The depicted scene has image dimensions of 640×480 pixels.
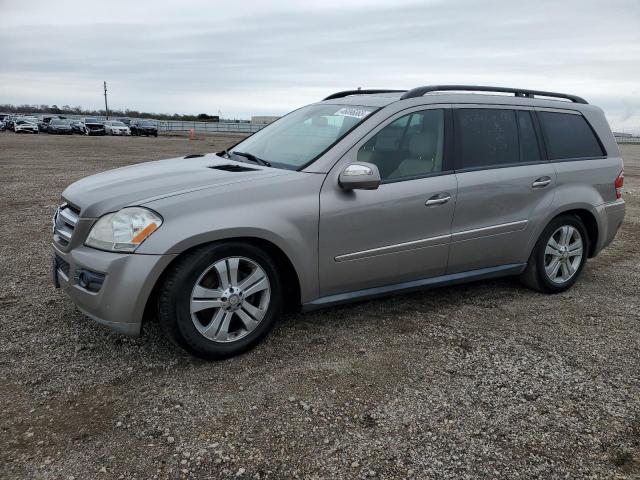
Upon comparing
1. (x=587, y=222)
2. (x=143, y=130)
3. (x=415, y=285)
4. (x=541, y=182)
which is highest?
(x=541, y=182)

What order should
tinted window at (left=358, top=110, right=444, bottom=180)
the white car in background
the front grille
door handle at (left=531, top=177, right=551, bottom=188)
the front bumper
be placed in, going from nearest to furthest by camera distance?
the front bumper
the front grille
tinted window at (left=358, top=110, right=444, bottom=180)
door handle at (left=531, top=177, right=551, bottom=188)
the white car in background

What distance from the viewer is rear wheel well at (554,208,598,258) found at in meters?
4.79

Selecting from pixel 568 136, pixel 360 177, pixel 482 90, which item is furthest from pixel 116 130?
pixel 360 177

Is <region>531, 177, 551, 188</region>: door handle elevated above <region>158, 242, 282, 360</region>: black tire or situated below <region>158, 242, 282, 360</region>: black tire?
above

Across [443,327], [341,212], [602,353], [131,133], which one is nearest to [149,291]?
[341,212]

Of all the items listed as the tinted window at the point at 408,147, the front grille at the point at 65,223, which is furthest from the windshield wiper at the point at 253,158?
the front grille at the point at 65,223

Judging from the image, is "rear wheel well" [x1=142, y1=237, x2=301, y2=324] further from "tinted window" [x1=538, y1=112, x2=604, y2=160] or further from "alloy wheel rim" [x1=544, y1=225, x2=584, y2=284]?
"tinted window" [x1=538, y1=112, x2=604, y2=160]

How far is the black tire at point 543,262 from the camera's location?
4617mm

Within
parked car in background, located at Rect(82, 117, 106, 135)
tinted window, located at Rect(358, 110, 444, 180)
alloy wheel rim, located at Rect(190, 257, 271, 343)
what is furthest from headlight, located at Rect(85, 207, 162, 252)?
parked car in background, located at Rect(82, 117, 106, 135)

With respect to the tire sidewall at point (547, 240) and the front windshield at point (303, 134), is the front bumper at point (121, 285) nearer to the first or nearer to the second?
the front windshield at point (303, 134)

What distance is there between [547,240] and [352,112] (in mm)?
2060

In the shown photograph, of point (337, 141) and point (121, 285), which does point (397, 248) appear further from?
point (121, 285)

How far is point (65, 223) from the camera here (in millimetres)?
3453

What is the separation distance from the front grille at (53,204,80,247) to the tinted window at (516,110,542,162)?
344 centimetres
